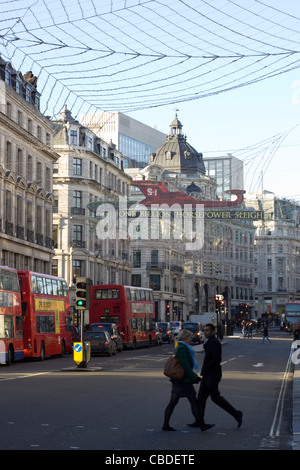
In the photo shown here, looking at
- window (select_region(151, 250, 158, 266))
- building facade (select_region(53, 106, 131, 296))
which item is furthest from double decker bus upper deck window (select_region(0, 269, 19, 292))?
window (select_region(151, 250, 158, 266))

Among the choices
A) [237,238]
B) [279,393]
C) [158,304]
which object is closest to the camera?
[279,393]

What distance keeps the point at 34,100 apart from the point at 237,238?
58359 millimetres

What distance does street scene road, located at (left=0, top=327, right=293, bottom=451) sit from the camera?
11.8 meters

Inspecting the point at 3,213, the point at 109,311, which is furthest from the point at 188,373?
the point at 3,213

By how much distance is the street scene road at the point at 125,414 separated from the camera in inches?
464

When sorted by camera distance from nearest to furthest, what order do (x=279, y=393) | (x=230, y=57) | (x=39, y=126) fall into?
(x=230, y=57), (x=279, y=393), (x=39, y=126)

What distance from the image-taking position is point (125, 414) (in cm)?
1546

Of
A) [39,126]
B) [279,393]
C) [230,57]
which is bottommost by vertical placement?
[279,393]

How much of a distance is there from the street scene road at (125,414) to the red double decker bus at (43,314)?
9.85 m

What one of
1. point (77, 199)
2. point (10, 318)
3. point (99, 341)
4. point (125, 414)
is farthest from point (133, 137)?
point (125, 414)

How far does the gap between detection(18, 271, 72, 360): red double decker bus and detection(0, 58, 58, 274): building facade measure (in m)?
12.5

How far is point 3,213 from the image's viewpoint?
5534 cm

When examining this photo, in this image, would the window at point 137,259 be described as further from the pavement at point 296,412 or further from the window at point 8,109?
the pavement at point 296,412
